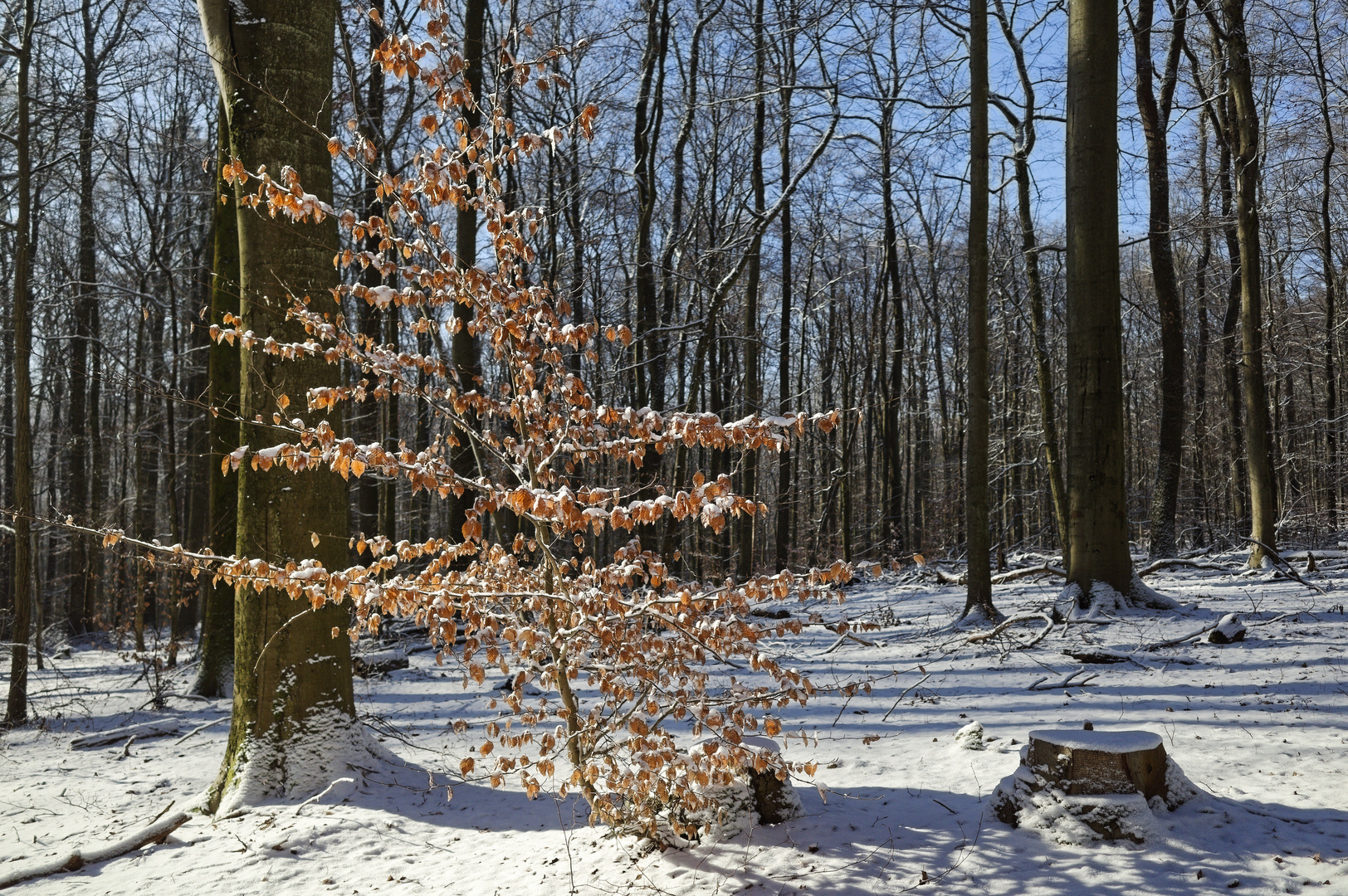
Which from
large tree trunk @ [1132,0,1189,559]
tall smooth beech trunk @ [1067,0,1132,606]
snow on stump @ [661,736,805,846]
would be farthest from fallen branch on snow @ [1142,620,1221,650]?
large tree trunk @ [1132,0,1189,559]

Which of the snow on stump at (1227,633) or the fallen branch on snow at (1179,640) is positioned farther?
the snow on stump at (1227,633)

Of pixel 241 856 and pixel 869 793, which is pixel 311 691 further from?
pixel 869 793

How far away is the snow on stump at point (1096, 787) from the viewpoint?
369 cm

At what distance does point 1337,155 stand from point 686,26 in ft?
48.0

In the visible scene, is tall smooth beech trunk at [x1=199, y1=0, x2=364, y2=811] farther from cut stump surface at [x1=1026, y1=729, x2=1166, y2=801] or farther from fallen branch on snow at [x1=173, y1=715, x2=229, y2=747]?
cut stump surface at [x1=1026, y1=729, x2=1166, y2=801]

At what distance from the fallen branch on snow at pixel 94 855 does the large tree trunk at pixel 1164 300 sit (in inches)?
526

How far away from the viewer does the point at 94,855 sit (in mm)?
4605

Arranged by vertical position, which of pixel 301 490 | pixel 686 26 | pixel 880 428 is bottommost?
pixel 301 490

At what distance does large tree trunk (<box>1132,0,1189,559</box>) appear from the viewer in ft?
41.6

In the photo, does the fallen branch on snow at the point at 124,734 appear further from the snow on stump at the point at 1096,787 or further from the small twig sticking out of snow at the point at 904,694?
the snow on stump at the point at 1096,787

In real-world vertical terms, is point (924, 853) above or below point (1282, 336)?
below

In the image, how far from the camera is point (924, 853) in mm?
3773

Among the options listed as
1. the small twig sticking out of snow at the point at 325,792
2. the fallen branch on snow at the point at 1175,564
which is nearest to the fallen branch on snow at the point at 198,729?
the small twig sticking out of snow at the point at 325,792

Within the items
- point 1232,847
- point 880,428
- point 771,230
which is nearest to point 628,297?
point 771,230
